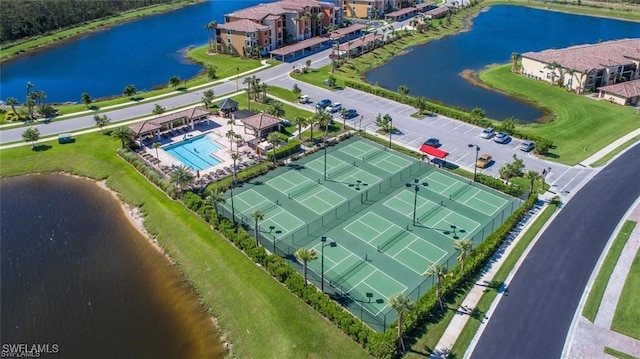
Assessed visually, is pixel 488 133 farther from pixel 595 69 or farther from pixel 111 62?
pixel 111 62

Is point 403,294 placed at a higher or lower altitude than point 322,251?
lower

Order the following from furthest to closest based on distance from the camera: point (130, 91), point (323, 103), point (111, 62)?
point (111, 62)
point (130, 91)
point (323, 103)

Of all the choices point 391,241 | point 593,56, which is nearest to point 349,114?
point 391,241

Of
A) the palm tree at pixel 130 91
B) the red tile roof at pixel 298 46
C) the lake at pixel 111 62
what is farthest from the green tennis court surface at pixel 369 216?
the lake at pixel 111 62

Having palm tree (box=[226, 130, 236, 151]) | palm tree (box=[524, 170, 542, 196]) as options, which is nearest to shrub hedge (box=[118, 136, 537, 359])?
palm tree (box=[524, 170, 542, 196])

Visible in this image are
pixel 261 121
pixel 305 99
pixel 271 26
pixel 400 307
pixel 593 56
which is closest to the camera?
pixel 400 307

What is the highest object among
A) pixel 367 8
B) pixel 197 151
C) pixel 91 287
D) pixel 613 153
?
pixel 367 8

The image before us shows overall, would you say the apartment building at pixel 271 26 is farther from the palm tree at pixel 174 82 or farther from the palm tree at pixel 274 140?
the palm tree at pixel 274 140
